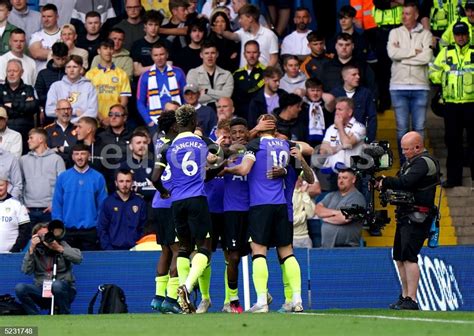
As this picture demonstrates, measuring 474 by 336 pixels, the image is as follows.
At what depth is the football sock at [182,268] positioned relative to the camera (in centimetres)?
1570

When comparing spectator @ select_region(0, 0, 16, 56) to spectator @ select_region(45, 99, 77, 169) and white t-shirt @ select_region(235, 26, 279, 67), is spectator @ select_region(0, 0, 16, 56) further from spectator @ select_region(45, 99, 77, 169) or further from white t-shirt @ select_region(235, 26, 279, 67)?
white t-shirt @ select_region(235, 26, 279, 67)

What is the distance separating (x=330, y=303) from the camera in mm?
19156

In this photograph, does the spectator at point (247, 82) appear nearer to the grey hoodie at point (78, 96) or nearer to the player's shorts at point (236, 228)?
the grey hoodie at point (78, 96)

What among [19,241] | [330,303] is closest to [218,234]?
[330,303]

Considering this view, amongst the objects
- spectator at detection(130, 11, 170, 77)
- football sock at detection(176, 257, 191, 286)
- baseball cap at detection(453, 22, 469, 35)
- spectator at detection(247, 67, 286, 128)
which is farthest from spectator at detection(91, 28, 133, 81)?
football sock at detection(176, 257, 191, 286)

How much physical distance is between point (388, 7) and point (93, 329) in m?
11.4

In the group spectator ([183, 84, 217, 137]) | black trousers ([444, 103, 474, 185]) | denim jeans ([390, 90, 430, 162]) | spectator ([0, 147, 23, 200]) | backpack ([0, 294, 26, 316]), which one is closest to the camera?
backpack ([0, 294, 26, 316])

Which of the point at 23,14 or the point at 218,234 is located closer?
the point at 218,234

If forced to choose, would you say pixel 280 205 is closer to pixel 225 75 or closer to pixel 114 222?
pixel 114 222

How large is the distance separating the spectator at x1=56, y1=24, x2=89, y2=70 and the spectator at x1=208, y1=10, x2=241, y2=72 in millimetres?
2084

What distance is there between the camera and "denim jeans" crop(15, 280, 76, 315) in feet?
59.8

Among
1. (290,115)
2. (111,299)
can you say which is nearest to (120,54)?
(290,115)

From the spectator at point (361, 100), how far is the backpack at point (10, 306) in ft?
20.7

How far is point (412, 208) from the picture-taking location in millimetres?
17078
